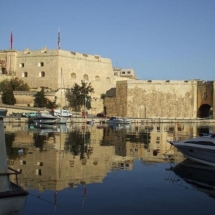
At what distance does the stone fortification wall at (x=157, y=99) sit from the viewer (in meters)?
48.1

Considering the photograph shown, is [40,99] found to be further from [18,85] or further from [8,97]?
[18,85]

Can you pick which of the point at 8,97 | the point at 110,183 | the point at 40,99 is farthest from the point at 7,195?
the point at 8,97

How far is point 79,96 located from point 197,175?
3433 centimetres

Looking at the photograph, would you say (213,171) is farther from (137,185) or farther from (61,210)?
(61,210)

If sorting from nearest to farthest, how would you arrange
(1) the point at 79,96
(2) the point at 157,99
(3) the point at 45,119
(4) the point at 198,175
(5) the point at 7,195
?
(5) the point at 7,195 < (4) the point at 198,175 < (3) the point at 45,119 < (1) the point at 79,96 < (2) the point at 157,99

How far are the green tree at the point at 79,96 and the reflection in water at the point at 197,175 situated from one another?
1266 inches

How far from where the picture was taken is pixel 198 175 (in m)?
10.4

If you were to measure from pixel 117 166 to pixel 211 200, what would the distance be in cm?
420

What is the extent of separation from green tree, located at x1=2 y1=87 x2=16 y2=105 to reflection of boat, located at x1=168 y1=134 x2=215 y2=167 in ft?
107

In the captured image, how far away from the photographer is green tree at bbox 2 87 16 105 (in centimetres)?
4144

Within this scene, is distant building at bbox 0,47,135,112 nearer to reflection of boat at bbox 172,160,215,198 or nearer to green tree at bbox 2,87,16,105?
green tree at bbox 2,87,16,105

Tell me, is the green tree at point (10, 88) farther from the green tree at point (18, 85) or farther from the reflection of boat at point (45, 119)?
the reflection of boat at point (45, 119)

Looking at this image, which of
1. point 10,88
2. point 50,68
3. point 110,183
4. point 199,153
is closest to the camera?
point 110,183

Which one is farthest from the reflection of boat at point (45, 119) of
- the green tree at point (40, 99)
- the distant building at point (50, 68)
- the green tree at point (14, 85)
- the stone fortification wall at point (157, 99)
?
the stone fortification wall at point (157, 99)
